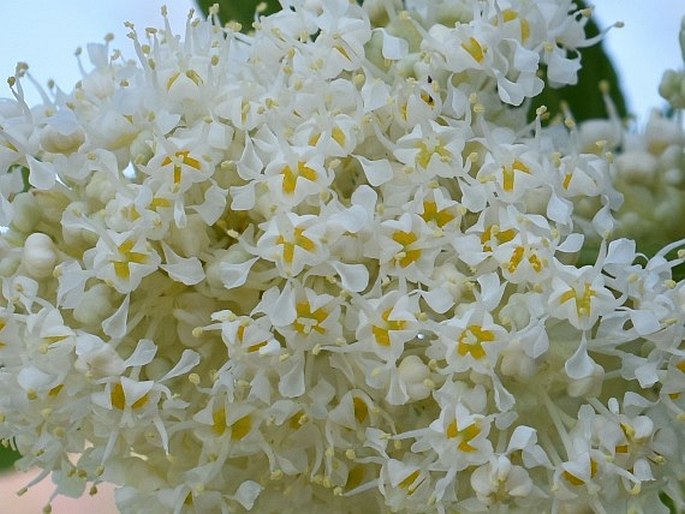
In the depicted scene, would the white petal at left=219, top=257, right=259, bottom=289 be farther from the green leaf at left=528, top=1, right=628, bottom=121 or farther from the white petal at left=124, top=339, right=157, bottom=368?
the green leaf at left=528, top=1, right=628, bottom=121

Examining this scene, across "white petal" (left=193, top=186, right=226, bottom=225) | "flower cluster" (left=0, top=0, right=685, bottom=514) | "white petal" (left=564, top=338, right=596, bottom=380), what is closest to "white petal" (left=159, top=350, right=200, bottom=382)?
"flower cluster" (left=0, top=0, right=685, bottom=514)

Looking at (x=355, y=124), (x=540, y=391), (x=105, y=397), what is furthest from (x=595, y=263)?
(x=105, y=397)

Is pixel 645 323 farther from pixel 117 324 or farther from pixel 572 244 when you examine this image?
pixel 117 324

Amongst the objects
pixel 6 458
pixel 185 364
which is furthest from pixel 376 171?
pixel 6 458

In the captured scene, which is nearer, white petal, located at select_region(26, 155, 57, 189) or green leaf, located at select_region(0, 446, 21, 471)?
white petal, located at select_region(26, 155, 57, 189)

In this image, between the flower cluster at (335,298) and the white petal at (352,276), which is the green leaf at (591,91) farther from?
the white petal at (352,276)

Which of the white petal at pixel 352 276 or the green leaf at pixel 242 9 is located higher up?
the green leaf at pixel 242 9

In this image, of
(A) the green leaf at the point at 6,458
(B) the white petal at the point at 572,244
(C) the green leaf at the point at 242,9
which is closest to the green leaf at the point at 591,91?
(C) the green leaf at the point at 242,9
